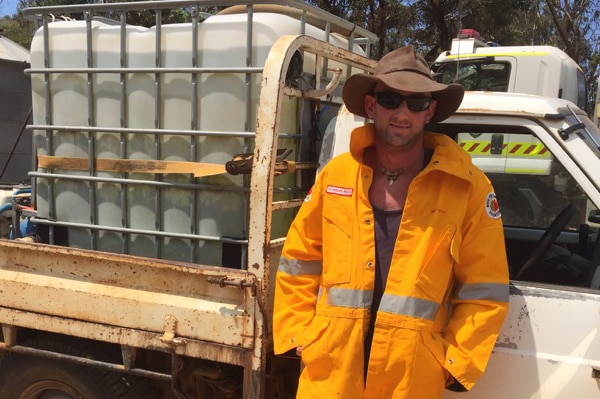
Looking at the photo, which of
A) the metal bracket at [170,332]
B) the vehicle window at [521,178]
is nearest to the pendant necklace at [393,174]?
the metal bracket at [170,332]

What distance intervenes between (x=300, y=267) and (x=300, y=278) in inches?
1.4

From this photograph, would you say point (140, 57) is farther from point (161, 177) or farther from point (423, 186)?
point (423, 186)

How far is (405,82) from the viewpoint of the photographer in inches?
69.7

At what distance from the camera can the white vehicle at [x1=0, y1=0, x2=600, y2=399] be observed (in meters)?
2.00

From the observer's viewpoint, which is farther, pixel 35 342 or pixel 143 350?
pixel 35 342

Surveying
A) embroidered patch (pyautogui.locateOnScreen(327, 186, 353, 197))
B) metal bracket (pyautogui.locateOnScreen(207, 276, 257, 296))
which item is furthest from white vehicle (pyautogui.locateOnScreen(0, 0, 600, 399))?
embroidered patch (pyautogui.locateOnScreen(327, 186, 353, 197))

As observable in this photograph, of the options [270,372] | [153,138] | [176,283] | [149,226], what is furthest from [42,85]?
[270,372]

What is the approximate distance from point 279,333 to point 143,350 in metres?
0.75

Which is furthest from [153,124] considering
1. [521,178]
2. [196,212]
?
[521,178]

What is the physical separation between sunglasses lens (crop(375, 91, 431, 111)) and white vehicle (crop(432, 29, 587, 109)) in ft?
17.9

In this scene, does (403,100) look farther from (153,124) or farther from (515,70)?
(515,70)

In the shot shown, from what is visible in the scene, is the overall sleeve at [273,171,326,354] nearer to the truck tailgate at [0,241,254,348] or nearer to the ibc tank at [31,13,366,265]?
the truck tailgate at [0,241,254,348]

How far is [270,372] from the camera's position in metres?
2.26

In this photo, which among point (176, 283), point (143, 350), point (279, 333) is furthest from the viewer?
point (143, 350)
